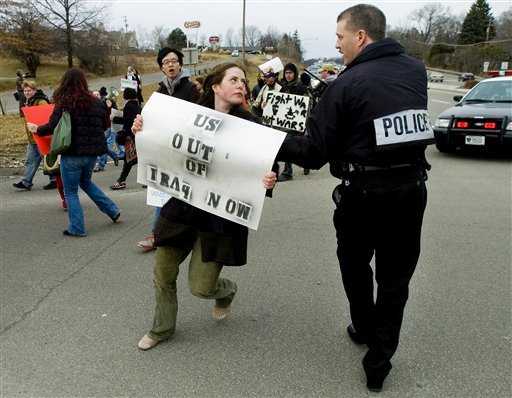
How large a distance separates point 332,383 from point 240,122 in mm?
1627

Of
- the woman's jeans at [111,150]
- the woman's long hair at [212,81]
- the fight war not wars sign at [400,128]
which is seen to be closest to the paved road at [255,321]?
the fight war not wars sign at [400,128]

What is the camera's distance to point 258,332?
341 cm

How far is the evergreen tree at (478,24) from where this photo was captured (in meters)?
82.9

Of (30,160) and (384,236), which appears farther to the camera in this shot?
(30,160)

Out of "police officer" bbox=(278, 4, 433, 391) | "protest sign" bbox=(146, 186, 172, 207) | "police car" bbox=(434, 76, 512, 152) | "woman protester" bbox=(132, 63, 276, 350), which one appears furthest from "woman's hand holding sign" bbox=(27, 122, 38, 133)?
"police car" bbox=(434, 76, 512, 152)

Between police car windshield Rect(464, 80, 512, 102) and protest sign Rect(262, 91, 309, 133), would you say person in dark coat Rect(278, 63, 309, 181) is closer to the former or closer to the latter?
protest sign Rect(262, 91, 309, 133)

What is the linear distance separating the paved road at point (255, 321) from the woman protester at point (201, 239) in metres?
0.36

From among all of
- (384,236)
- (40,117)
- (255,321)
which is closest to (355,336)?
(255,321)

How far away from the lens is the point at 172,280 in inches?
124

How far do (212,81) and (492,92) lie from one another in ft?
30.8

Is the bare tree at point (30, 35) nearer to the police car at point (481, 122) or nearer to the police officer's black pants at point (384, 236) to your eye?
the police car at point (481, 122)

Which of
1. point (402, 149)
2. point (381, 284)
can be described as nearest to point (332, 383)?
point (381, 284)

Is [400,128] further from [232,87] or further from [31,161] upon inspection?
[31,161]

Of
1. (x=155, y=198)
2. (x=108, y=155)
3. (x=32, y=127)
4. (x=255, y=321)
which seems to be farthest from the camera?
(x=108, y=155)
